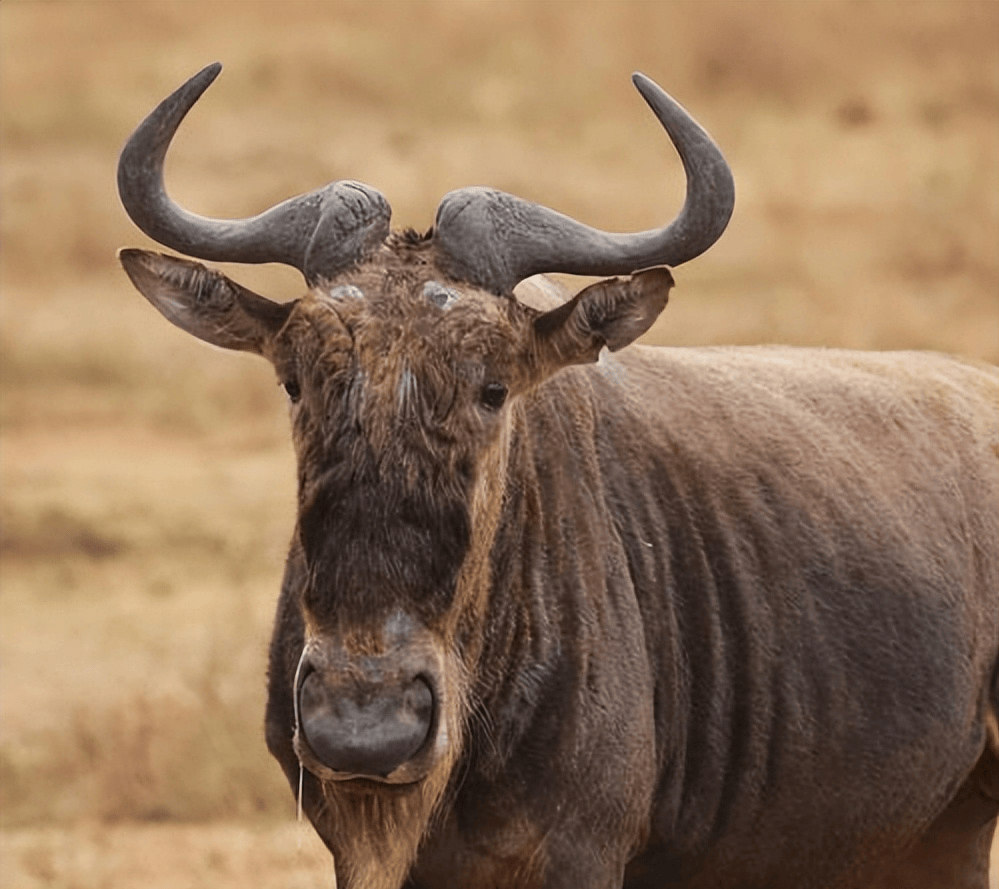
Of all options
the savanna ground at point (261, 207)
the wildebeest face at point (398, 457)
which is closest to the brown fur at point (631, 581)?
the wildebeest face at point (398, 457)

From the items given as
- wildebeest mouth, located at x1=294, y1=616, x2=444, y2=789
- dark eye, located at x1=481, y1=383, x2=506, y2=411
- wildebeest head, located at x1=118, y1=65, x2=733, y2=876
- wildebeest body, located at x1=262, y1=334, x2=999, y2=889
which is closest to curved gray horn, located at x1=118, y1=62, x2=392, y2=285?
wildebeest head, located at x1=118, y1=65, x2=733, y2=876

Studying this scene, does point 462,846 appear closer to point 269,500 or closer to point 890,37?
point 269,500

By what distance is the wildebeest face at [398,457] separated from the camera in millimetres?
4914

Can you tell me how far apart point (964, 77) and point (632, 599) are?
13140mm

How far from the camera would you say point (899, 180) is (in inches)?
698

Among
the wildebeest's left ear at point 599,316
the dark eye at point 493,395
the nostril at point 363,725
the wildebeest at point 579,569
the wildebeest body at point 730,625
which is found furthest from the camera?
the wildebeest body at point 730,625

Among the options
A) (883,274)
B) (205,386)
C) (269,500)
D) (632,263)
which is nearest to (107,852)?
(269,500)

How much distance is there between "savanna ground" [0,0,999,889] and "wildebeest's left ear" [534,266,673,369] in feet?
30.2

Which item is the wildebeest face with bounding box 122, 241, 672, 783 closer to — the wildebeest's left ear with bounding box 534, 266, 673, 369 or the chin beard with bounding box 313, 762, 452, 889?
the wildebeest's left ear with bounding box 534, 266, 673, 369

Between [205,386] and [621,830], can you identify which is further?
[205,386]

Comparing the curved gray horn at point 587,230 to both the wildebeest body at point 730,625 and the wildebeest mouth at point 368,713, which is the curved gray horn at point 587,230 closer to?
the wildebeest body at point 730,625

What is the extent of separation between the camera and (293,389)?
528 centimetres

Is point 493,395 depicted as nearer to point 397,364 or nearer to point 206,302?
point 397,364

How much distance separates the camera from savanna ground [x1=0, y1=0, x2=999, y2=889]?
568 inches
